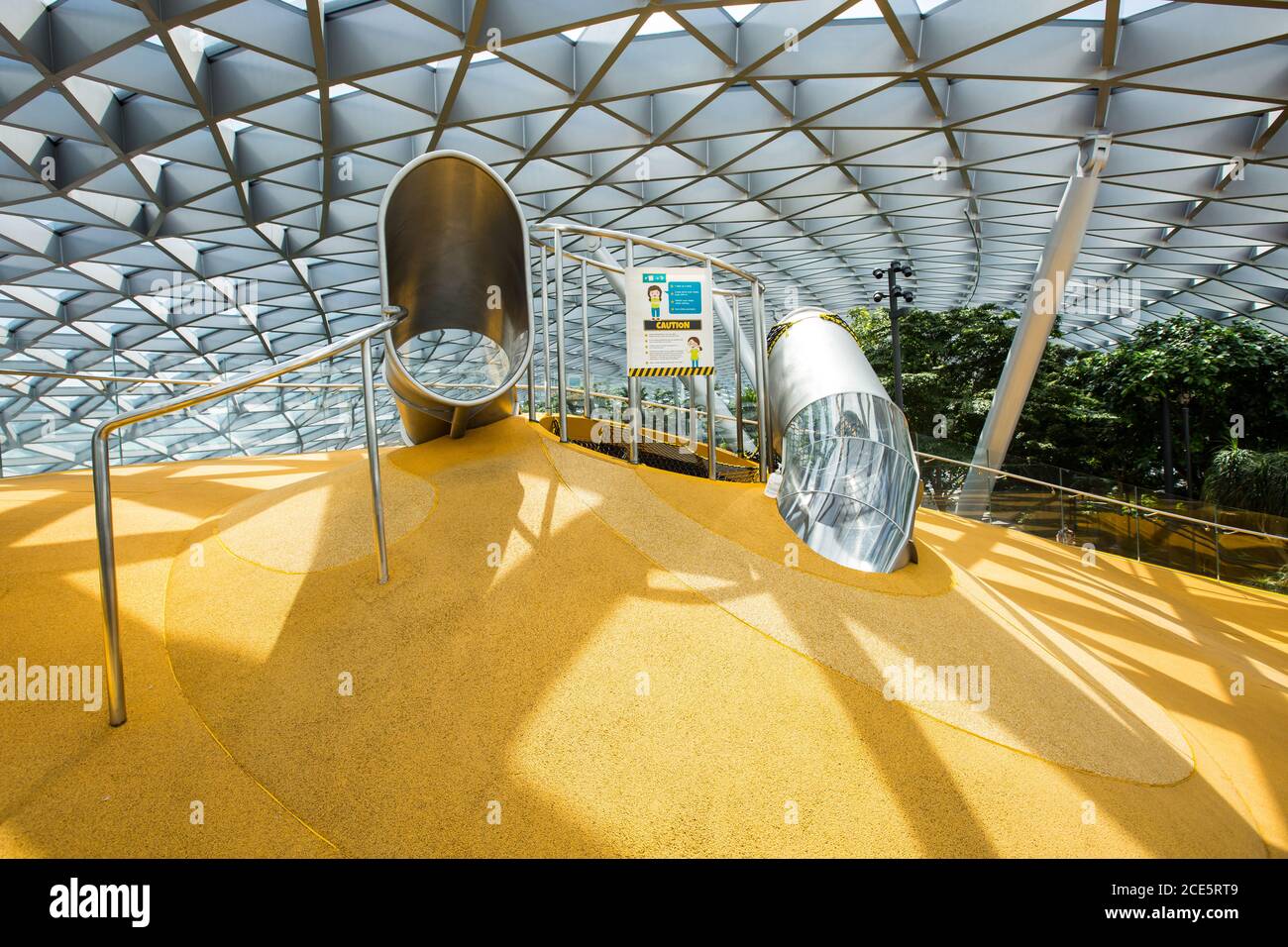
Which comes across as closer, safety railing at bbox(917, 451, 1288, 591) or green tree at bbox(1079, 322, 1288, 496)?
safety railing at bbox(917, 451, 1288, 591)

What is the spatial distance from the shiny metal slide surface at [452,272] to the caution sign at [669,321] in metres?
1.15

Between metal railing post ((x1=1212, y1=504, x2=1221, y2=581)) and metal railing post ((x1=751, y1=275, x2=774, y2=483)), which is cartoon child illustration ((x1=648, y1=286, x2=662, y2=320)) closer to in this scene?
metal railing post ((x1=751, y1=275, x2=774, y2=483))

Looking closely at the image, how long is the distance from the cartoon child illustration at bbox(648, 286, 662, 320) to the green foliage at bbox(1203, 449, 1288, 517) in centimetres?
2052

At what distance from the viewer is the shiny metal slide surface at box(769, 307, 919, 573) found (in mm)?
7266

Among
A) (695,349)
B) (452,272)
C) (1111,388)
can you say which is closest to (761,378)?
(695,349)

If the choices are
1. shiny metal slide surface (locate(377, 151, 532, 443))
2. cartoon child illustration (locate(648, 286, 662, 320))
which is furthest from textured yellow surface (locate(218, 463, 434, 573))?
cartoon child illustration (locate(648, 286, 662, 320))

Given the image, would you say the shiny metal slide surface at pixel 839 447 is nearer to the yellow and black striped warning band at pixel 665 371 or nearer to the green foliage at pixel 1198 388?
the yellow and black striped warning band at pixel 665 371

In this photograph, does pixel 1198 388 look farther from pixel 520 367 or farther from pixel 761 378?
pixel 520 367

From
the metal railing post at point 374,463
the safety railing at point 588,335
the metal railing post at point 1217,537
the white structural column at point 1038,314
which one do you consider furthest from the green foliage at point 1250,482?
the metal railing post at point 374,463

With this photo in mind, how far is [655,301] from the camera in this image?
7.17 meters

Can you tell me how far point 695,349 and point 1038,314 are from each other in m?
15.3

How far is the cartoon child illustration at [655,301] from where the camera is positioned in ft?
23.5
